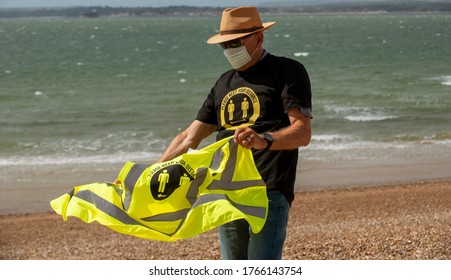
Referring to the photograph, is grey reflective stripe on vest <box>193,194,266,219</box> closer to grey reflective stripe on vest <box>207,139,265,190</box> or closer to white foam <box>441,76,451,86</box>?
grey reflective stripe on vest <box>207,139,265,190</box>

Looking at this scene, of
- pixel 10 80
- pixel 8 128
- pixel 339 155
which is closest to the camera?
pixel 339 155

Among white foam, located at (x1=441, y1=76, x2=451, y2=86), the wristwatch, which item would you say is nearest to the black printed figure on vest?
the wristwatch

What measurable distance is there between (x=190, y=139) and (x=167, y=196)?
0.37 m

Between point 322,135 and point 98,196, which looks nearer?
point 98,196

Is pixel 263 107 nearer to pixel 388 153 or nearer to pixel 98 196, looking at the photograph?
pixel 98 196

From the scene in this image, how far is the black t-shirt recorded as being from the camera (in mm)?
4211

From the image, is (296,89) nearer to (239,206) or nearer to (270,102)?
(270,102)

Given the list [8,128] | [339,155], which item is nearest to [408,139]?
[339,155]

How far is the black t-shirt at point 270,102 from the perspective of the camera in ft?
13.8

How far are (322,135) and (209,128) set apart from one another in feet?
55.6

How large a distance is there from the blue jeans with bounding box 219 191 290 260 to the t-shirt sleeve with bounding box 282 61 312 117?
0.46 metres

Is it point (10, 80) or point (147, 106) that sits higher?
point (147, 106)

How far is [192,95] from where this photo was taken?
34500mm

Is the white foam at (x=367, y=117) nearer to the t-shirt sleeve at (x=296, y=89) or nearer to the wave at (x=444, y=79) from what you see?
the wave at (x=444, y=79)
